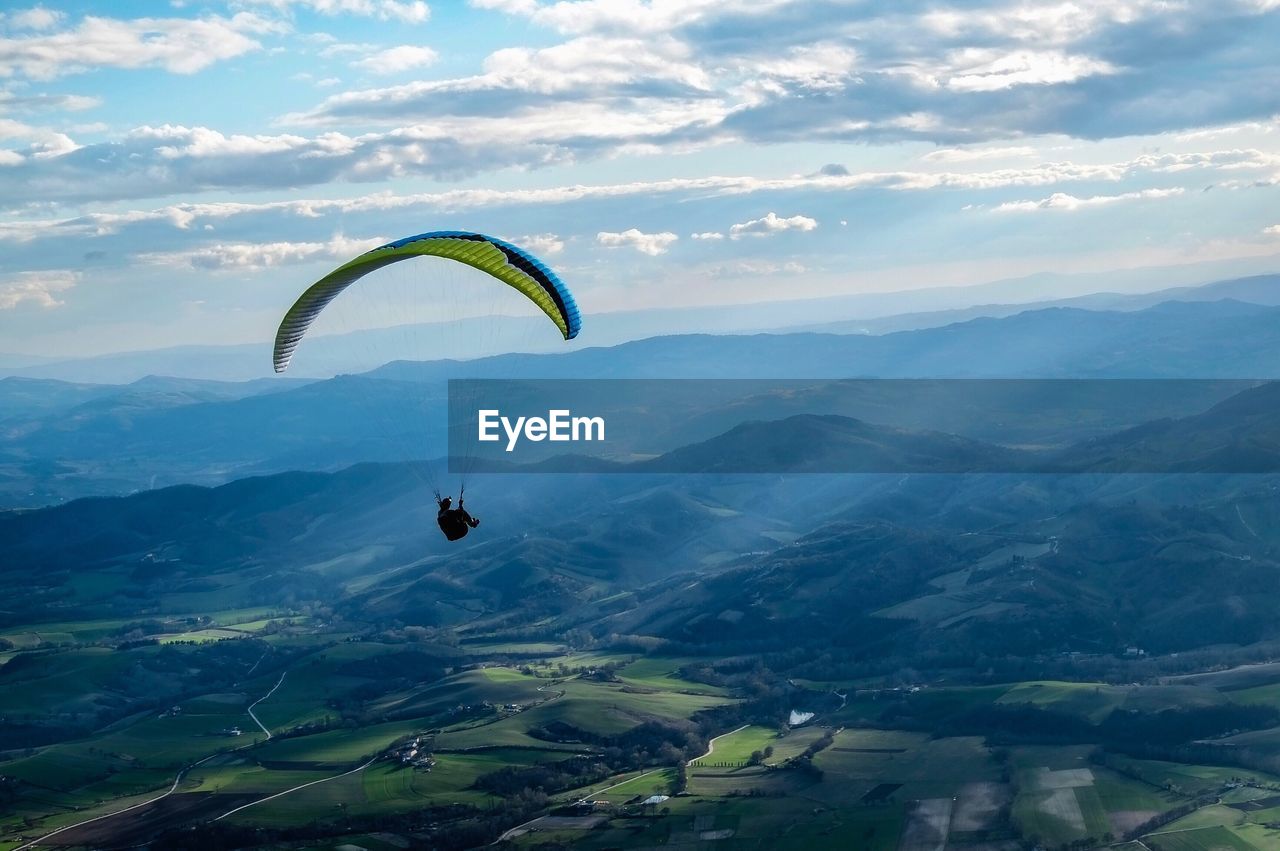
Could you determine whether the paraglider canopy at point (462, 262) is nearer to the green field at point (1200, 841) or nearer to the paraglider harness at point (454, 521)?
the paraglider harness at point (454, 521)

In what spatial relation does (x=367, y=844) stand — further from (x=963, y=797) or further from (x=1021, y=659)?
(x=1021, y=659)

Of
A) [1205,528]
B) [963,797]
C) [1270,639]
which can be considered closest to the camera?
[963,797]

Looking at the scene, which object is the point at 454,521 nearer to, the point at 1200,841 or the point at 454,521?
the point at 454,521

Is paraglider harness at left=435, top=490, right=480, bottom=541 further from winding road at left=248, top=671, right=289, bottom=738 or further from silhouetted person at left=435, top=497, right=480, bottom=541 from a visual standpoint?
winding road at left=248, top=671, right=289, bottom=738

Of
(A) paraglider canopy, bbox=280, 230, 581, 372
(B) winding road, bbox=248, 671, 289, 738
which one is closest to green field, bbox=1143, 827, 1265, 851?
(A) paraglider canopy, bbox=280, 230, 581, 372

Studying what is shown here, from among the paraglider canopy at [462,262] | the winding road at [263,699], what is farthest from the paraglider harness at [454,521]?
the winding road at [263,699]

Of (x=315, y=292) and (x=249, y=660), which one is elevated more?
(x=315, y=292)

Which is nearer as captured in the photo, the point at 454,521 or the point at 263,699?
the point at 454,521

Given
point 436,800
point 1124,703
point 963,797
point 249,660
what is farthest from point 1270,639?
point 249,660

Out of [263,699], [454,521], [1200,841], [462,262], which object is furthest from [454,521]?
[263,699]
